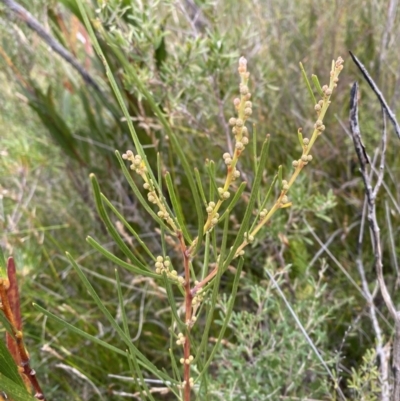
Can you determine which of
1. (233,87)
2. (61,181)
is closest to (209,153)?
(233,87)

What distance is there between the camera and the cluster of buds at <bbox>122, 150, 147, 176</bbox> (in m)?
0.36

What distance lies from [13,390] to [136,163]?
0.62 ft

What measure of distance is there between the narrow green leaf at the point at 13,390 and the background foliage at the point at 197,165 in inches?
15.3

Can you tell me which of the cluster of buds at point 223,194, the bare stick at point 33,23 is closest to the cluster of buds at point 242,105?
the cluster of buds at point 223,194

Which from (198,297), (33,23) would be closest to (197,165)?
(33,23)

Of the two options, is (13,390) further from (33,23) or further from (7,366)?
(33,23)

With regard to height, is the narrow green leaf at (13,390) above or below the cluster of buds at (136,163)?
below

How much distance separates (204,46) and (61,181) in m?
0.78

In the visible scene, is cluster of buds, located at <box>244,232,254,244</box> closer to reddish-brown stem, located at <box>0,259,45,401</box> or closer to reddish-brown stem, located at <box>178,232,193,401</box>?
reddish-brown stem, located at <box>178,232,193,401</box>

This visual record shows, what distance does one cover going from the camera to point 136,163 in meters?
0.36

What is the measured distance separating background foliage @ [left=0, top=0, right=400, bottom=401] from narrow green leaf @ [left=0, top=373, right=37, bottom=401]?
39 centimetres

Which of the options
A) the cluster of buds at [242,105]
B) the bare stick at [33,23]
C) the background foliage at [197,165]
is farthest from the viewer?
the bare stick at [33,23]

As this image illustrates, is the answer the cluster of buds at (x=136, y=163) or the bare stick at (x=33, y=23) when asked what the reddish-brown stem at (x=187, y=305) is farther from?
the bare stick at (x=33, y=23)

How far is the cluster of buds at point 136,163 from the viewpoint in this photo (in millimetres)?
359
